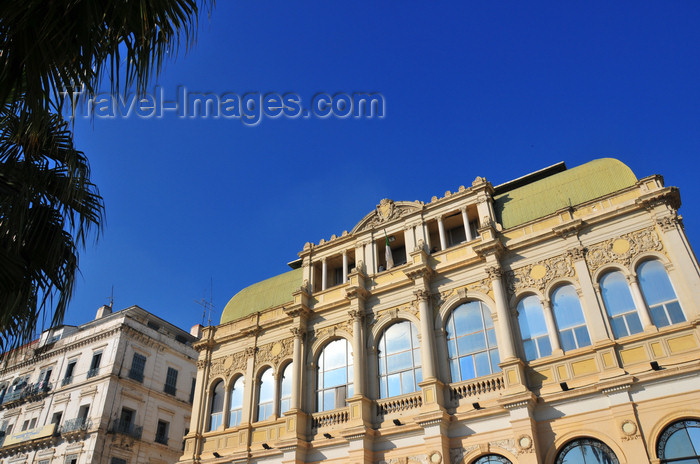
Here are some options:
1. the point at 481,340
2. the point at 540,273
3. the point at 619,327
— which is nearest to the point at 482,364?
the point at 481,340

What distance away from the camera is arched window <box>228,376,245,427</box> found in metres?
25.1

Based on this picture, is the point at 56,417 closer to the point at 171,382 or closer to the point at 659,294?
the point at 171,382

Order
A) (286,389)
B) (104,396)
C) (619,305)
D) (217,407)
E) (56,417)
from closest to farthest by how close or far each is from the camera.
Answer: (619,305) → (286,389) → (217,407) → (104,396) → (56,417)

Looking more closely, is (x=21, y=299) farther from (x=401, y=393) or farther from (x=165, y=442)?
(x=165, y=442)

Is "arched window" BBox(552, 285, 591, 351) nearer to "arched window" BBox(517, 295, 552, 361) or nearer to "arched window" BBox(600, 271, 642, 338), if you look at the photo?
"arched window" BBox(517, 295, 552, 361)

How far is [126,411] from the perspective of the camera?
34.8m

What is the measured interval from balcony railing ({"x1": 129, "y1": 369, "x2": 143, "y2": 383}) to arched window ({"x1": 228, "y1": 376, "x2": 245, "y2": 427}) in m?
13.5

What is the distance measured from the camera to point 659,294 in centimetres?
1797

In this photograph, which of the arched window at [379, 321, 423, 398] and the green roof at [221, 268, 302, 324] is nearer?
the arched window at [379, 321, 423, 398]

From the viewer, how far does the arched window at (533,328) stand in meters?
19.2

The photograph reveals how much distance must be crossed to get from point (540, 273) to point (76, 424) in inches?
1202

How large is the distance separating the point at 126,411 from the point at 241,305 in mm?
13143

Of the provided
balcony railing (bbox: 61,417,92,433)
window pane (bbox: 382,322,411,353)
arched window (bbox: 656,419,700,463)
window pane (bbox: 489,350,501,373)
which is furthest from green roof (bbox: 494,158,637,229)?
balcony railing (bbox: 61,417,92,433)

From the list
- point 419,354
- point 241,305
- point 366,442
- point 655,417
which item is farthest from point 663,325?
point 241,305
